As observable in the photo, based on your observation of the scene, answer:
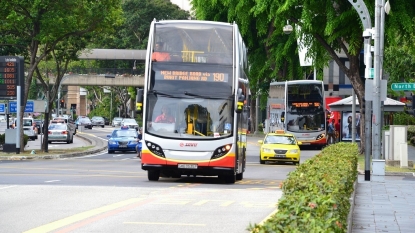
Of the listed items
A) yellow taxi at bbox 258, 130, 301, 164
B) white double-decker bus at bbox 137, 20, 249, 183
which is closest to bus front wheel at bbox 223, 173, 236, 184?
white double-decker bus at bbox 137, 20, 249, 183

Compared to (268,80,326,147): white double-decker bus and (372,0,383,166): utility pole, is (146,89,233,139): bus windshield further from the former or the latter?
(268,80,326,147): white double-decker bus

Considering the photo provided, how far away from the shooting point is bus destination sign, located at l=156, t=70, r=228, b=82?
79.5 feet

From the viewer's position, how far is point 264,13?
137 ft

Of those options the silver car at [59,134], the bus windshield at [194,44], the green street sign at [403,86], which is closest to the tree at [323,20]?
the green street sign at [403,86]

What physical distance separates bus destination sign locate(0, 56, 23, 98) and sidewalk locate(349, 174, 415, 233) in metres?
22.8

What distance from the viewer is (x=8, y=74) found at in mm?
43656

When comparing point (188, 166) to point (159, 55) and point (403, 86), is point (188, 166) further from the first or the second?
point (403, 86)

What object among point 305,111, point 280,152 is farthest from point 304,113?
point 280,152

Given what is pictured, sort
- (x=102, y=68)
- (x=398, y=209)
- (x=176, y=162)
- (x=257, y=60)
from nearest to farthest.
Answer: (x=398, y=209) → (x=176, y=162) → (x=257, y=60) → (x=102, y=68)

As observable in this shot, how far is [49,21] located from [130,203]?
28229mm

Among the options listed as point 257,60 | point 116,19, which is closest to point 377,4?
point 116,19

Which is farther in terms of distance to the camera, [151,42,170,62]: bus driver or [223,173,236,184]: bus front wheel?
[223,173,236,184]: bus front wheel

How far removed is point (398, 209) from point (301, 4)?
23690 millimetres

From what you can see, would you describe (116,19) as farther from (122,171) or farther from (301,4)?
(122,171)
